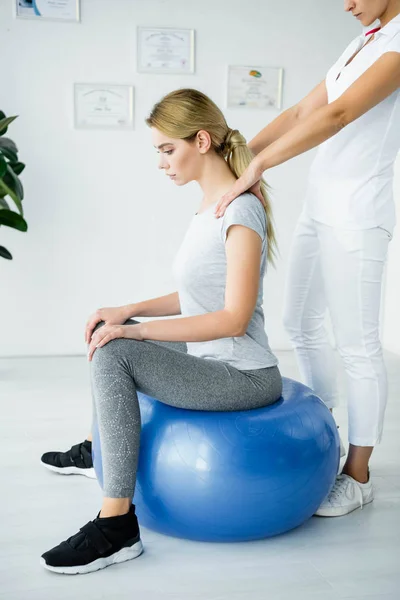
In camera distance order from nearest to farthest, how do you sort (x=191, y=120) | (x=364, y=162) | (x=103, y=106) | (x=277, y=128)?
1. (x=191, y=120)
2. (x=364, y=162)
3. (x=277, y=128)
4. (x=103, y=106)

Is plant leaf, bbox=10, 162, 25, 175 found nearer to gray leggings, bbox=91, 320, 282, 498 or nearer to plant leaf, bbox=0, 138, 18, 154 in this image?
plant leaf, bbox=0, 138, 18, 154

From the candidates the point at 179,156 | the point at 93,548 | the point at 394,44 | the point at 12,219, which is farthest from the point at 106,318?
the point at 12,219

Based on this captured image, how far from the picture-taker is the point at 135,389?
1.60 meters

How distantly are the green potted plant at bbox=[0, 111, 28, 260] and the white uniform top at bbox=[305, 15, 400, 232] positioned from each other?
4.85 ft

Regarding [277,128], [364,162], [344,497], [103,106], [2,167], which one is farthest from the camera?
[103,106]

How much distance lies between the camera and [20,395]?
295 cm

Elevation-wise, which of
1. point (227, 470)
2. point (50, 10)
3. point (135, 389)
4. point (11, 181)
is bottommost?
point (227, 470)

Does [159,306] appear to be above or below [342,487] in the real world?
above

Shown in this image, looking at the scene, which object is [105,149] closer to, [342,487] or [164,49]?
[164,49]

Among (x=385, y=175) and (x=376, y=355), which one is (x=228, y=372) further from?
(x=385, y=175)

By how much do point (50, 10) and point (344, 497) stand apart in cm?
247

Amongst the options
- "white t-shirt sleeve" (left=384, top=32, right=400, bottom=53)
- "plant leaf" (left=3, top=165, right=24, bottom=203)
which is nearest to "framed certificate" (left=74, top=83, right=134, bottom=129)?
"plant leaf" (left=3, top=165, right=24, bottom=203)

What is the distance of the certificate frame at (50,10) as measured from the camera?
327 cm

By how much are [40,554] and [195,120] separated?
40.1 inches
